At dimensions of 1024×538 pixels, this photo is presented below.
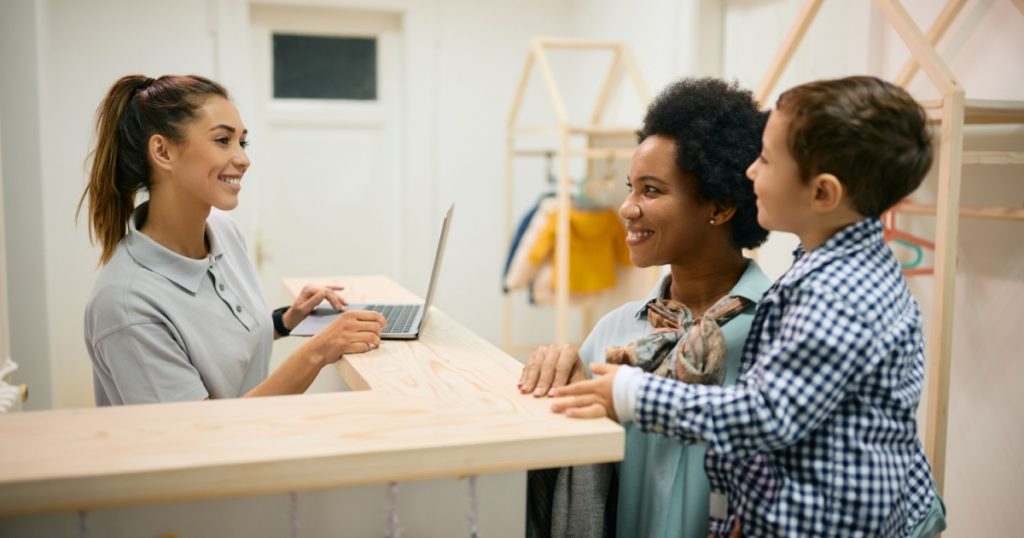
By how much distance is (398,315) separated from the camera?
71.6 inches

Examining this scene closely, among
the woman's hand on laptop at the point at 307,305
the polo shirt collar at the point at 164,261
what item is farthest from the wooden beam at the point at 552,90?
the polo shirt collar at the point at 164,261

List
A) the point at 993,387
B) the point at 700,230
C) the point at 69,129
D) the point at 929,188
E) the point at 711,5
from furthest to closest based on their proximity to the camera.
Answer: the point at 69,129
the point at 711,5
the point at 929,188
the point at 993,387
the point at 700,230

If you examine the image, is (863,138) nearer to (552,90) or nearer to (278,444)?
(278,444)

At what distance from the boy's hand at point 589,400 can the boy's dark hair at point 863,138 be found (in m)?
0.35

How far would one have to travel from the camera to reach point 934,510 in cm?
116

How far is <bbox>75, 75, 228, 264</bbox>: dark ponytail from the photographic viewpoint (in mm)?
1699

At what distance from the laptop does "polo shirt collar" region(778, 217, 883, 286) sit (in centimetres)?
65

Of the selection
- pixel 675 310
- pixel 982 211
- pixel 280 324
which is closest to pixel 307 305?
pixel 280 324

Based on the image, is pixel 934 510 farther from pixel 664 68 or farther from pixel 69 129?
pixel 69 129

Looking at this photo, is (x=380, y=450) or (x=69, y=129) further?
→ (x=69, y=129)

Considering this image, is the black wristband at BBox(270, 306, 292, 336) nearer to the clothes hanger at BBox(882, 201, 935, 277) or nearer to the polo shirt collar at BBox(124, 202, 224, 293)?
the polo shirt collar at BBox(124, 202, 224, 293)

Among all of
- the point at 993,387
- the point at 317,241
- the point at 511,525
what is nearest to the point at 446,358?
the point at 511,525

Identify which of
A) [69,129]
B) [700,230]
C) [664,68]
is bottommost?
[700,230]

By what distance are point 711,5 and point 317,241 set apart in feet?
7.60
